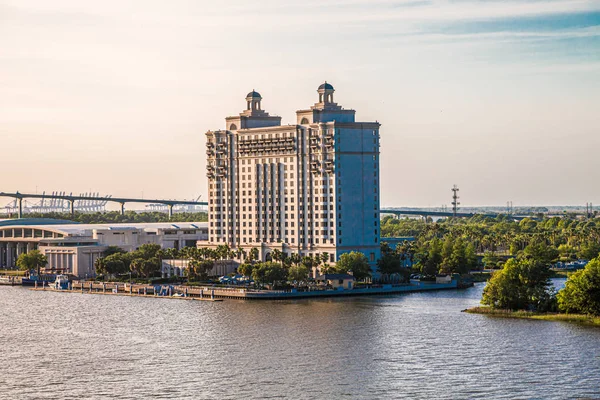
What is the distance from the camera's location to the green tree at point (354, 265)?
4397 inches

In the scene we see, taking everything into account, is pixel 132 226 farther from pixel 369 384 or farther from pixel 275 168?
pixel 369 384

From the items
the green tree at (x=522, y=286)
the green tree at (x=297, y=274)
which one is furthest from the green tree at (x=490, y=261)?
the green tree at (x=522, y=286)

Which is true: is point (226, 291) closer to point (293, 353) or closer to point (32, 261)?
point (32, 261)

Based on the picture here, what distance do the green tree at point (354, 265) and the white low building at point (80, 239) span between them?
36.3 m

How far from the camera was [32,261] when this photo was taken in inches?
5310

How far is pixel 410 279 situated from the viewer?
12000 centimetres

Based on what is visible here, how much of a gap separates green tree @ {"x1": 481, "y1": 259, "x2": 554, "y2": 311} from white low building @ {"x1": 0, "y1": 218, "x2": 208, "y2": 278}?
2439 inches

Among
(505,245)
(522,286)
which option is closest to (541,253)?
(505,245)

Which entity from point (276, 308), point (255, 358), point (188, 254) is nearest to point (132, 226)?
point (188, 254)

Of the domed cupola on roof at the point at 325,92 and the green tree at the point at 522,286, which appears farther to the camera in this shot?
the domed cupola on roof at the point at 325,92

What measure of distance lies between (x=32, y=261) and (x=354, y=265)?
141ft

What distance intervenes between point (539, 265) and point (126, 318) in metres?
31.4

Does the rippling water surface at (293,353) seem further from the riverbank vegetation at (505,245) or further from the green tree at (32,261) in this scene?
the green tree at (32,261)

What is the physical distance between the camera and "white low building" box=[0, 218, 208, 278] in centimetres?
13662
